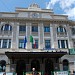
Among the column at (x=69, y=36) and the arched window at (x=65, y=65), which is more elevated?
the column at (x=69, y=36)

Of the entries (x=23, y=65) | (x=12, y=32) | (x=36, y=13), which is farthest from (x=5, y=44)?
(x=36, y=13)

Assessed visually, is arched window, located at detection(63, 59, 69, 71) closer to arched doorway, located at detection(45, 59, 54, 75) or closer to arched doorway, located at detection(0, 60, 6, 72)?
arched doorway, located at detection(45, 59, 54, 75)

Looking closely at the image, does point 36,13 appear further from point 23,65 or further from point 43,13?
point 23,65

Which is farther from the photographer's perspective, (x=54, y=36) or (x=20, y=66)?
(x=54, y=36)

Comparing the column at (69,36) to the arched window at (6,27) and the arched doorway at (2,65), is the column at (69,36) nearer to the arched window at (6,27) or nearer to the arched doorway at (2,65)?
the arched window at (6,27)

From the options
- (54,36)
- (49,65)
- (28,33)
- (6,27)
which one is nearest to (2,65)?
(6,27)

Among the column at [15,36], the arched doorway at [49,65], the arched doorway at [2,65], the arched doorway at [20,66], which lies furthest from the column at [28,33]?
the arched doorway at [2,65]

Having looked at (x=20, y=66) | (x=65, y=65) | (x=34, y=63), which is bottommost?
(x=20, y=66)

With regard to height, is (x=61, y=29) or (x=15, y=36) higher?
(x=61, y=29)

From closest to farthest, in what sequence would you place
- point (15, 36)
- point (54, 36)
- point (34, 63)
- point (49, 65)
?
point (34, 63) → point (49, 65) → point (15, 36) → point (54, 36)

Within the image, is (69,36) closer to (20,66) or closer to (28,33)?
(28,33)

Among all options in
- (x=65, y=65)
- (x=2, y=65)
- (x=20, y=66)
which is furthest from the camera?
(x=65, y=65)

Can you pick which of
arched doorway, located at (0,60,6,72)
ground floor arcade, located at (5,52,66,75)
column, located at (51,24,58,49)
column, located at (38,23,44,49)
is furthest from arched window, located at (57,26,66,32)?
arched doorway, located at (0,60,6,72)

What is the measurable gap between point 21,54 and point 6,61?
13.5 ft
